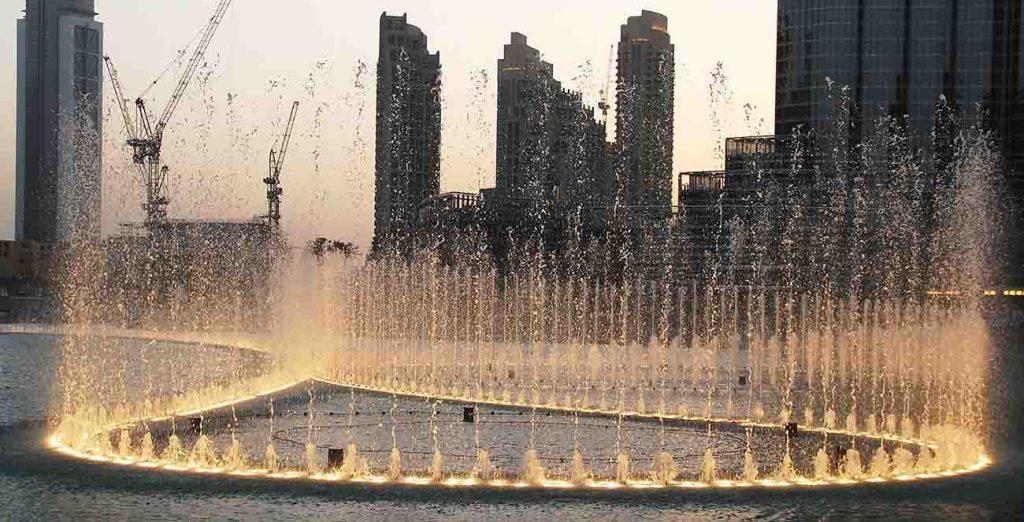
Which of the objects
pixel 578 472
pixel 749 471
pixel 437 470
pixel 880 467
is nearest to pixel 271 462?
pixel 437 470

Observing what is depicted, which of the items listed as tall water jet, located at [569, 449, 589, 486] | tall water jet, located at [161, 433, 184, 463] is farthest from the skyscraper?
tall water jet, located at [161, 433, 184, 463]

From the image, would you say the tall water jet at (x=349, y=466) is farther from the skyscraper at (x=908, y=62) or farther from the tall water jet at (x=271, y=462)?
the skyscraper at (x=908, y=62)

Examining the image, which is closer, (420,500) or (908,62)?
(420,500)

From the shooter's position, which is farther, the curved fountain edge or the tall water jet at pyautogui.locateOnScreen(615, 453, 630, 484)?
the tall water jet at pyautogui.locateOnScreen(615, 453, 630, 484)

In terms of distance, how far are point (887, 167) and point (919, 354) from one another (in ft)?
230

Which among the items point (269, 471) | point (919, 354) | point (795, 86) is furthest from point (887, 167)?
point (269, 471)

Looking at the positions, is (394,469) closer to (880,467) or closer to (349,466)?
(349,466)

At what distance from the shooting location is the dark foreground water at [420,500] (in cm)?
2014

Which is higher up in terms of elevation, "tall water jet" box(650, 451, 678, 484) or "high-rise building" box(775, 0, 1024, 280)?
"high-rise building" box(775, 0, 1024, 280)

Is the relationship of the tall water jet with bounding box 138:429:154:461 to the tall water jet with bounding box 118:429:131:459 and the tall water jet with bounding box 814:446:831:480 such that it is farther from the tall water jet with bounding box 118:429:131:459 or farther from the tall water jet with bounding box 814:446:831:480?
the tall water jet with bounding box 814:446:831:480

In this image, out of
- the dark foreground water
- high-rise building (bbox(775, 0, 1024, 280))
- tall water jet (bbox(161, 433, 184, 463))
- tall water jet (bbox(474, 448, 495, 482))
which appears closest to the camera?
the dark foreground water

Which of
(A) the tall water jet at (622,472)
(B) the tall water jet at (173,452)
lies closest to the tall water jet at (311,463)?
(B) the tall water jet at (173,452)

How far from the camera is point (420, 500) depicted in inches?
835

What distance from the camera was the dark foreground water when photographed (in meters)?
20.1
